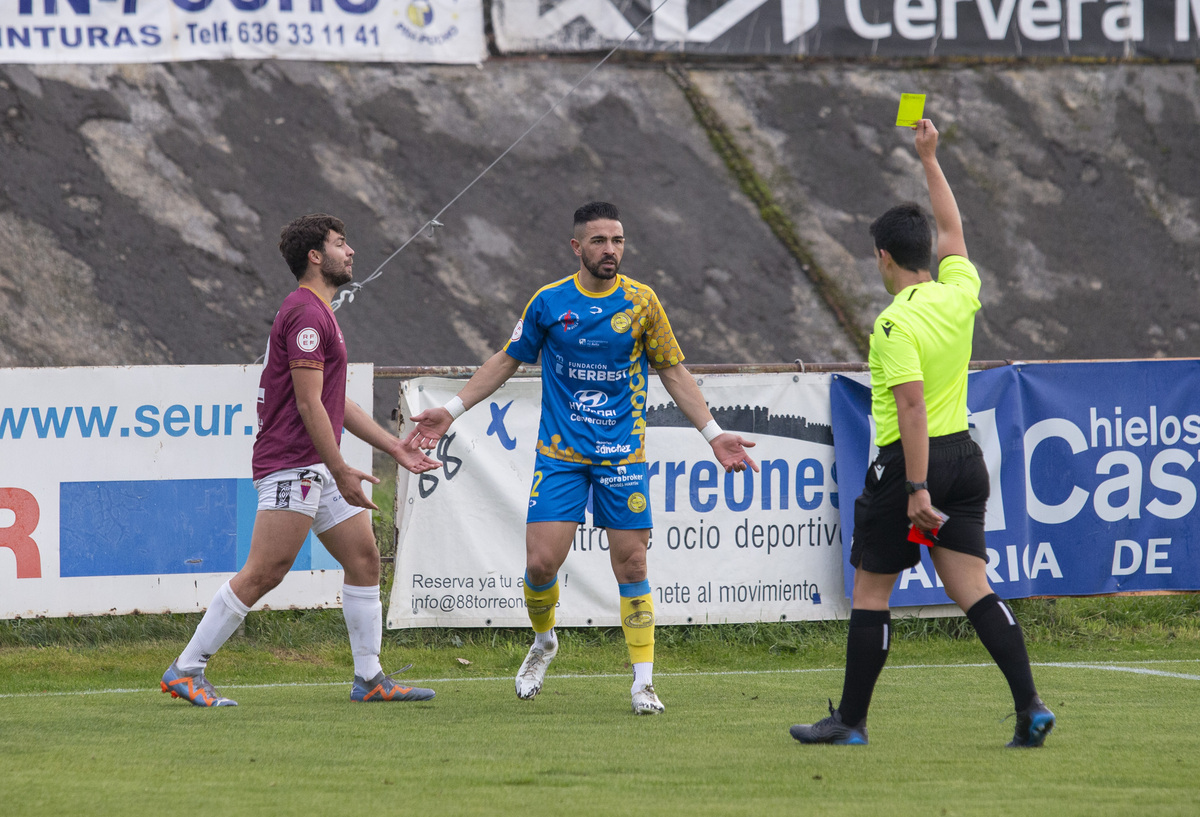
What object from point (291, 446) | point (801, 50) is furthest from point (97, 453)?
point (801, 50)

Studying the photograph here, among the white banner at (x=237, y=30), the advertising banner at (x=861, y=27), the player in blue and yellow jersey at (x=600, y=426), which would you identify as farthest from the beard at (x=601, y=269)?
the advertising banner at (x=861, y=27)

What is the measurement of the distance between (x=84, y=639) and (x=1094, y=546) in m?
6.14

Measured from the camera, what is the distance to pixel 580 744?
453cm

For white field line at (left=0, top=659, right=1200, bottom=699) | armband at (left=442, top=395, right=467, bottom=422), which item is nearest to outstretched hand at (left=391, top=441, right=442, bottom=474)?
armband at (left=442, top=395, right=467, bottom=422)

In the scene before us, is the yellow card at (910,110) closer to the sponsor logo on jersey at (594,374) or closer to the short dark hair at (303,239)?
the sponsor logo on jersey at (594,374)

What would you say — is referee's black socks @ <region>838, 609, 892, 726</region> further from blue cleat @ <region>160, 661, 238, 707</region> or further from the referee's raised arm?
blue cleat @ <region>160, 661, 238, 707</region>

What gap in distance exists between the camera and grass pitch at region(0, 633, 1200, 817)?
141 inches

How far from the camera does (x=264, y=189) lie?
14836 mm

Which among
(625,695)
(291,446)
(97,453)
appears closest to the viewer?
(291,446)

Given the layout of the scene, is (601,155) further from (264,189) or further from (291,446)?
(291,446)

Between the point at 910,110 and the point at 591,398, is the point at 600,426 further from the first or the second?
the point at 910,110

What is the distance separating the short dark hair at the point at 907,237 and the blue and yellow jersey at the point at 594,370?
1197 mm

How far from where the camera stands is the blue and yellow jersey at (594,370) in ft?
17.8

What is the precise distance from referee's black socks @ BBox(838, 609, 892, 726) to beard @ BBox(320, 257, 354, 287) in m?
2.75
